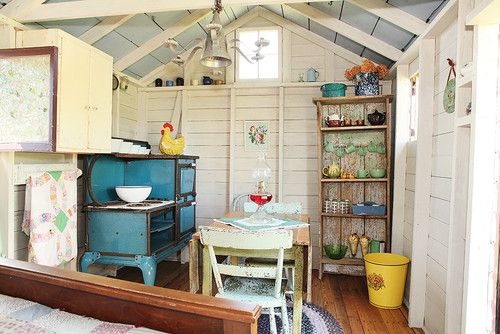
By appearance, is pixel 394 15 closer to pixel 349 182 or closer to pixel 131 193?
pixel 349 182

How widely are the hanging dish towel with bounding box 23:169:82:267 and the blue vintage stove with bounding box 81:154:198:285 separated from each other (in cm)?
19

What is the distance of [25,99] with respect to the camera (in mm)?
2277

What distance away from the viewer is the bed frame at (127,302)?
1082mm

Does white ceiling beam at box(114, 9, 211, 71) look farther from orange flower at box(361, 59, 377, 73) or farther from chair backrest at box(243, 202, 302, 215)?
chair backrest at box(243, 202, 302, 215)

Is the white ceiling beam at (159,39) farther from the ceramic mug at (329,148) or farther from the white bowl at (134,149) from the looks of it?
the ceramic mug at (329,148)

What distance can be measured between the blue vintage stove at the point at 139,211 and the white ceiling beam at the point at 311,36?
1907 millimetres

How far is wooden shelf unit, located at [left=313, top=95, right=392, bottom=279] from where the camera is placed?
3.76 metres

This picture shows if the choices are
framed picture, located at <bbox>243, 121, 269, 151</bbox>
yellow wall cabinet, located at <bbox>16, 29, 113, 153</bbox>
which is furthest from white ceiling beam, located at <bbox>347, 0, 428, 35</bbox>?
yellow wall cabinet, located at <bbox>16, 29, 113, 153</bbox>

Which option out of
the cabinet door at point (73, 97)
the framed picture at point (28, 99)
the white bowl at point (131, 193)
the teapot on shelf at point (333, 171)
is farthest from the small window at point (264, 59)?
the framed picture at point (28, 99)

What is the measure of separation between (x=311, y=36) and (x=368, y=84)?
947 millimetres

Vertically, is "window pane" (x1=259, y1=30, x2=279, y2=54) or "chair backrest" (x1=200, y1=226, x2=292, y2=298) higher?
"window pane" (x1=259, y1=30, x2=279, y2=54)

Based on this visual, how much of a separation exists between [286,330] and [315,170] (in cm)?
215

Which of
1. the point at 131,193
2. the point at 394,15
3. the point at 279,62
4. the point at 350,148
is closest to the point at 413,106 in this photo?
the point at 350,148

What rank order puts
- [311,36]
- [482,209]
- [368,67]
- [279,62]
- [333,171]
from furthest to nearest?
[279,62], [311,36], [333,171], [368,67], [482,209]
